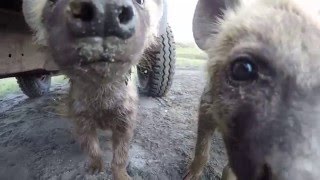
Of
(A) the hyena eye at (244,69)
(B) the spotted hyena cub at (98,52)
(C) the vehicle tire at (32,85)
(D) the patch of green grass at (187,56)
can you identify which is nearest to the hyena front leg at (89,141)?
(B) the spotted hyena cub at (98,52)

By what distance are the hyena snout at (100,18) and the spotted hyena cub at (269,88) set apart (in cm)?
61

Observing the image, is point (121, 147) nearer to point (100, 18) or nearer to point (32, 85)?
point (100, 18)

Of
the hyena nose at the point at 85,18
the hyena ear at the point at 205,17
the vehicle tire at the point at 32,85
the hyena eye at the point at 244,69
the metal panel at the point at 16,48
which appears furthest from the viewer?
the vehicle tire at the point at 32,85

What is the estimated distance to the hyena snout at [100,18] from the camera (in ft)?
7.69

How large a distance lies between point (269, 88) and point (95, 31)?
0.91 meters

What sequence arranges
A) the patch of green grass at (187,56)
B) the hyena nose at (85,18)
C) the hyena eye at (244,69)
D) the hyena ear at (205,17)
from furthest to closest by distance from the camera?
the patch of green grass at (187,56) < the hyena ear at (205,17) < the hyena eye at (244,69) < the hyena nose at (85,18)

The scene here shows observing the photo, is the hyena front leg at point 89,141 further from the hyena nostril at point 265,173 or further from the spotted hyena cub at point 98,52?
the hyena nostril at point 265,173

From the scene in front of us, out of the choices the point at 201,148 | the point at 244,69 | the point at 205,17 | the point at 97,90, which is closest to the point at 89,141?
the point at 97,90

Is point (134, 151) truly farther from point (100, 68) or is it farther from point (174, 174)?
point (100, 68)

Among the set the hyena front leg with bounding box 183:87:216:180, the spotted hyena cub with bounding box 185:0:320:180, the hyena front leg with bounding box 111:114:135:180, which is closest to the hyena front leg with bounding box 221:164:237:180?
the hyena front leg with bounding box 183:87:216:180

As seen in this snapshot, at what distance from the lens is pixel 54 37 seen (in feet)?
9.20

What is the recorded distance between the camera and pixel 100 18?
2354mm

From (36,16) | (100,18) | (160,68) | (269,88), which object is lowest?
(160,68)

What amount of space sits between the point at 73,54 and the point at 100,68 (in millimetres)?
175
